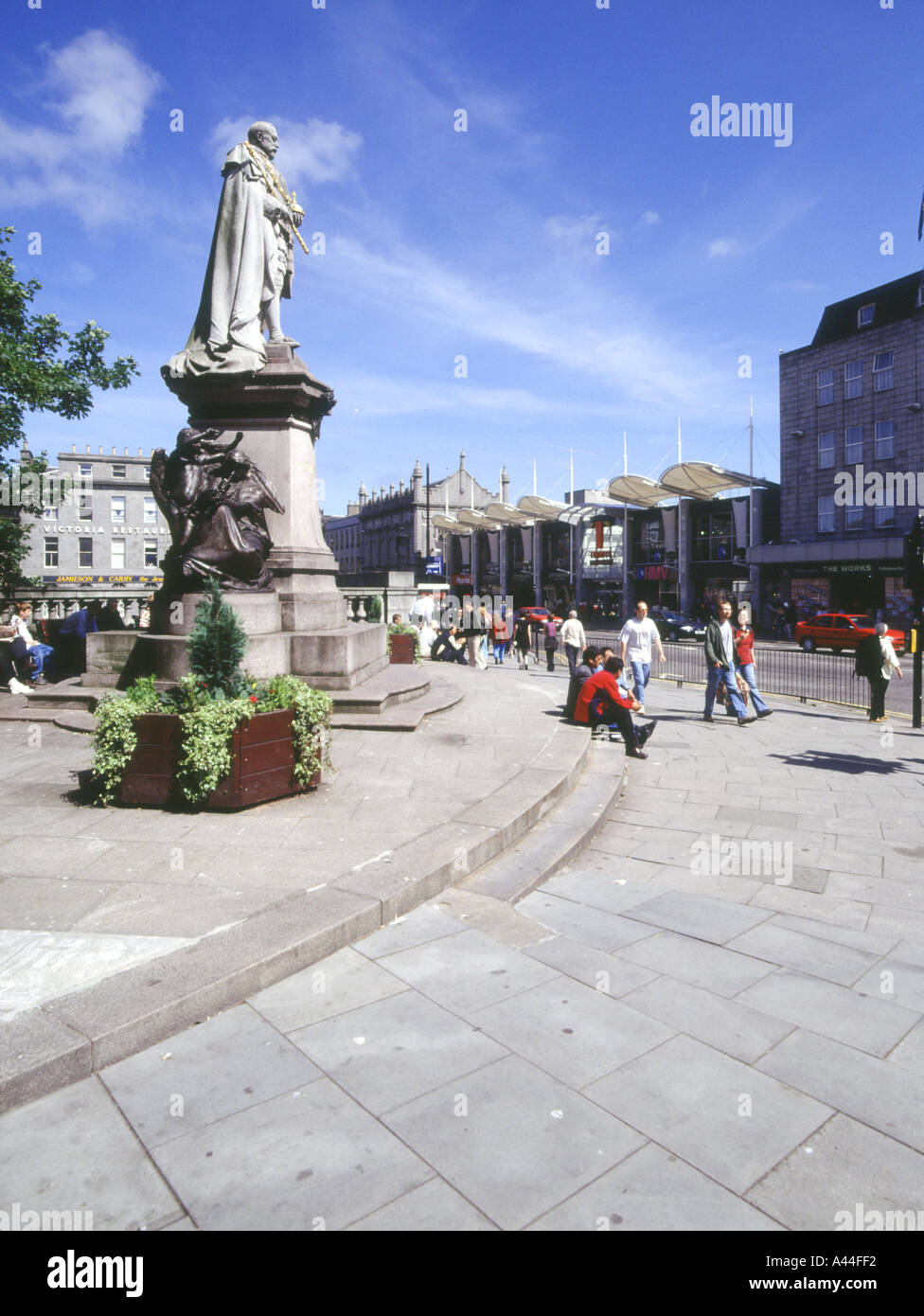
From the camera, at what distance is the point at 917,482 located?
39.0m

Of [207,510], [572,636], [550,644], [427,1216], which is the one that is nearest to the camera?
[427,1216]

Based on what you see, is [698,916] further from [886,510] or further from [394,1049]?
[886,510]

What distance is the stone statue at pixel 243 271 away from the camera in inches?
410

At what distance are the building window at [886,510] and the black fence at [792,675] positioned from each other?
60.7 ft

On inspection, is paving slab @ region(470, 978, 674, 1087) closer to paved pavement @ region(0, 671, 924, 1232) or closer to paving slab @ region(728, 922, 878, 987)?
paved pavement @ region(0, 671, 924, 1232)

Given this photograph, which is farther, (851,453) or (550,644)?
(851,453)

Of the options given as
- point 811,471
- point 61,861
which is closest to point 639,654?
point 61,861

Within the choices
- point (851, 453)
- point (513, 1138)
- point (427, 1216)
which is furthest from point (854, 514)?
point (427, 1216)

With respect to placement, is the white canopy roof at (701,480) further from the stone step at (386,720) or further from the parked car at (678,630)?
the stone step at (386,720)

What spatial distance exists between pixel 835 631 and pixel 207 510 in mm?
27680

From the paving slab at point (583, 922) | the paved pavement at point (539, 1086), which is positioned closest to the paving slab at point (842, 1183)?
the paved pavement at point (539, 1086)

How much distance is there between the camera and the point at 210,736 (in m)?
5.71

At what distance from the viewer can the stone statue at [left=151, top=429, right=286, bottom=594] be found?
9289 millimetres
